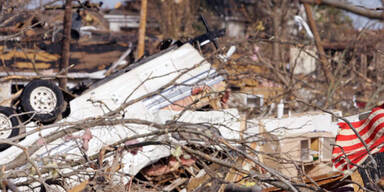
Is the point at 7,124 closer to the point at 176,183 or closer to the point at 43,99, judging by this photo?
the point at 43,99

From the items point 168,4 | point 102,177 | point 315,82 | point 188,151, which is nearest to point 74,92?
point 102,177

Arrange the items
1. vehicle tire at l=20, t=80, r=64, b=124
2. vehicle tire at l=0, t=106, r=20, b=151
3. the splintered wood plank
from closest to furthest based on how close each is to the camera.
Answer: vehicle tire at l=0, t=106, r=20, b=151
the splintered wood plank
vehicle tire at l=20, t=80, r=64, b=124

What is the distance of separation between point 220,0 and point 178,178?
69.4ft

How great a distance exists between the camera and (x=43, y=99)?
6.20 metres

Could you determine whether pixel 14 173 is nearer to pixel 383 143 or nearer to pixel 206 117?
pixel 206 117

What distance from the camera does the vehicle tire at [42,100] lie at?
19.9 ft

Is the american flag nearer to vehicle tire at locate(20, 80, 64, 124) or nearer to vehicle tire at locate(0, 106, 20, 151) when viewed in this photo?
vehicle tire at locate(20, 80, 64, 124)

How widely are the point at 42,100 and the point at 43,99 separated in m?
0.02

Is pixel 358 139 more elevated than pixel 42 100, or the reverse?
pixel 42 100

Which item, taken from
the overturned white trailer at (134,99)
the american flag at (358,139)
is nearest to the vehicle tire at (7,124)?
the overturned white trailer at (134,99)

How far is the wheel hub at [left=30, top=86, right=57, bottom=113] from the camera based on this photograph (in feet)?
20.2

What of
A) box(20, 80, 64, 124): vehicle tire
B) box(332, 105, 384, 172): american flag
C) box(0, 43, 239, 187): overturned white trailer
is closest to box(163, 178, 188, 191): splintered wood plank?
box(0, 43, 239, 187): overturned white trailer

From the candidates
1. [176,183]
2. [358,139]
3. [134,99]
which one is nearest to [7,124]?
[134,99]

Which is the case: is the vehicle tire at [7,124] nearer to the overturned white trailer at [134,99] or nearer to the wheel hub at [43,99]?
the overturned white trailer at [134,99]
